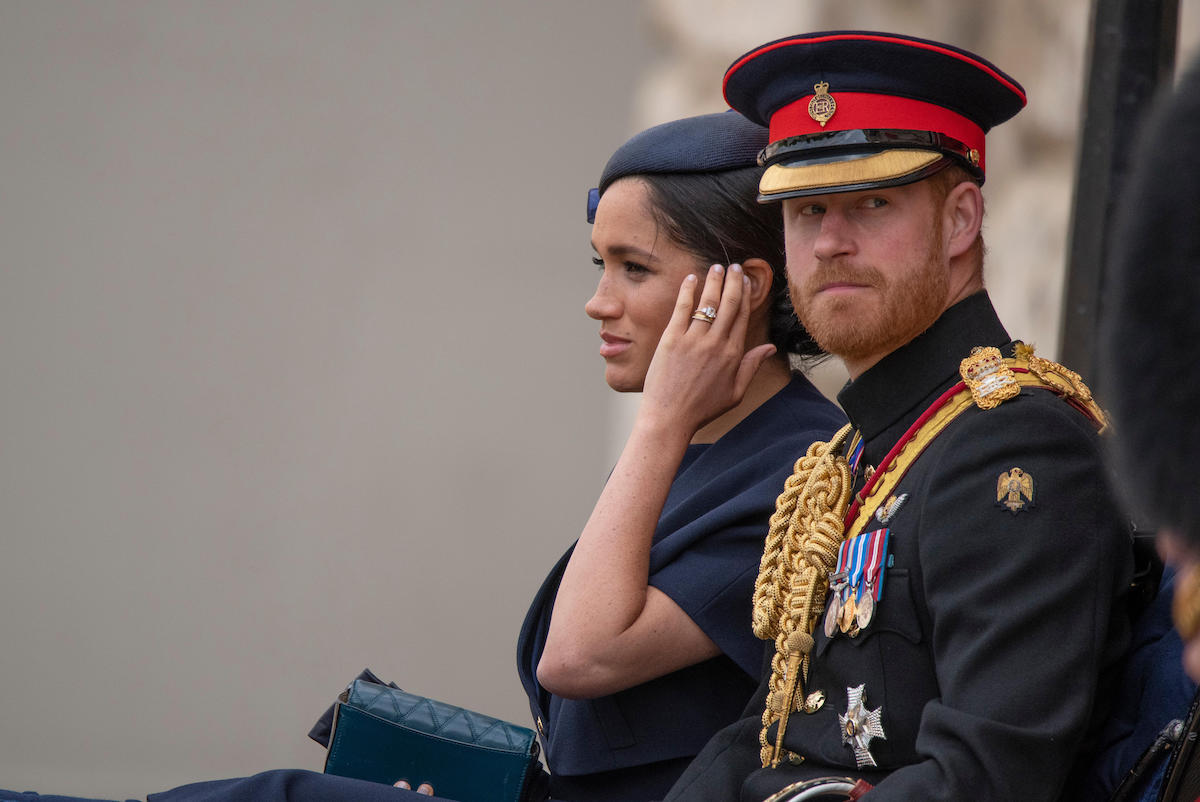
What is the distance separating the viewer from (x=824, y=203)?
74.2 inches

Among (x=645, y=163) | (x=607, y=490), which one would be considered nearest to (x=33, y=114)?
(x=645, y=163)

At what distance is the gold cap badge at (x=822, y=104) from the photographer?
6.15 ft

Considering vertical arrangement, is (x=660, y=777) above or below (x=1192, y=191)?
below

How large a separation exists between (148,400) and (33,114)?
39.7 inches

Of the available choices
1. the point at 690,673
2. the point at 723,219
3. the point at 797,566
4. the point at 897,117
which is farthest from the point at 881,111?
the point at 690,673

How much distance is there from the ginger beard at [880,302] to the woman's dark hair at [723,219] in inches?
18.6

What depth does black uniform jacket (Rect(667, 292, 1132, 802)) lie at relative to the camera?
142 centimetres

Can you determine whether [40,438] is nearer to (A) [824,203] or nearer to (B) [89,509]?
(B) [89,509]

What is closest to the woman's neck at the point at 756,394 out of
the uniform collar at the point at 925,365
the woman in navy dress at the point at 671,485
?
the woman in navy dress at the point at 671,485

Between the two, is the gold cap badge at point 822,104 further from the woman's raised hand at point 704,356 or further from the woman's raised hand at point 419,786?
the woman's raised hand at point 419,786

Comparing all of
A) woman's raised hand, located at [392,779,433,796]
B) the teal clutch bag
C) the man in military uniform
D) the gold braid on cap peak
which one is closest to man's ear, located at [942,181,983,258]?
the man in military uniform

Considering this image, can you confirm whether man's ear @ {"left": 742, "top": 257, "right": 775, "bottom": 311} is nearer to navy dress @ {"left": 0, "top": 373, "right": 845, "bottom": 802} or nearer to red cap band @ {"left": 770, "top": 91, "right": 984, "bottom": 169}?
navy dress @ {"left": 0, "top": 373, "right": 845, "bottom": 802}

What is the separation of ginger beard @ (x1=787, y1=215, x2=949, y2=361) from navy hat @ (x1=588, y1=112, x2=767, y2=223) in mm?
554

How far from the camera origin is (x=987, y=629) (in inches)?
57.6
